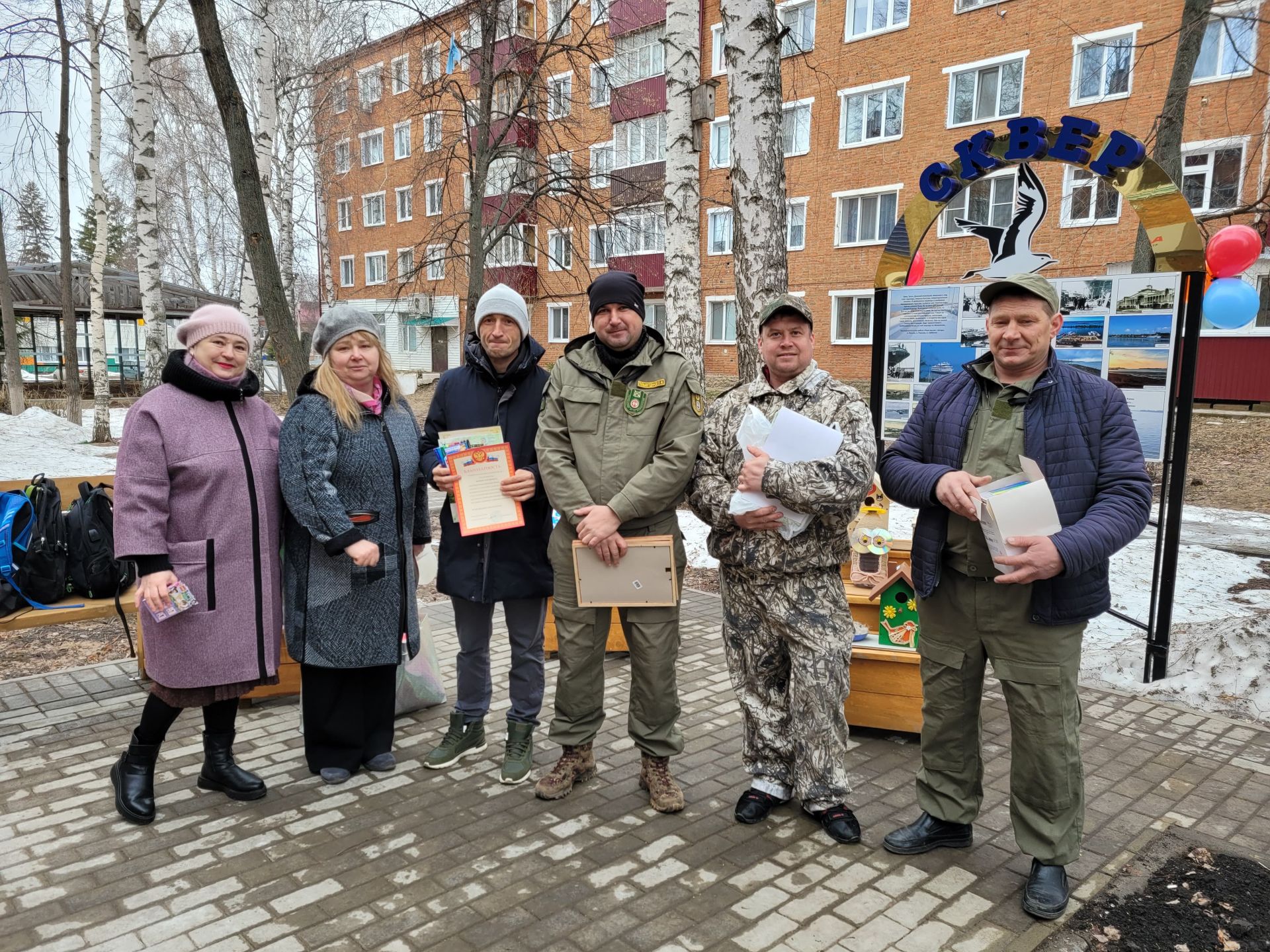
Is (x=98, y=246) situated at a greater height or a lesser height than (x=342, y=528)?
greater

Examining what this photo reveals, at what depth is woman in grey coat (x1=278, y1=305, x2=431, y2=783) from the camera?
337 centimetres

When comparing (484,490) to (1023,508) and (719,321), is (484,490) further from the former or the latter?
(719,321)

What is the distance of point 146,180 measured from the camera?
40.9 feet

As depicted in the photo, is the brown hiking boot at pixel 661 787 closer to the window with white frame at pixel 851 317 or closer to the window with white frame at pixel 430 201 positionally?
the window with white frame at pixel 851 317

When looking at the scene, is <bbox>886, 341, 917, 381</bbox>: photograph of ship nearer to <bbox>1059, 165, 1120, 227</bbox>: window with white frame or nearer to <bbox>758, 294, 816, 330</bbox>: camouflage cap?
<bbox>758, 294, 816, 330</bbox>: camouflage cap

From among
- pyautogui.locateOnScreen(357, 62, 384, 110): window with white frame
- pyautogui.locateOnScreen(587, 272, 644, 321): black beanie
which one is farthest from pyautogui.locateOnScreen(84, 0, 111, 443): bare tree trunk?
pyautogui.locateOnScreen(587, 272, 644, 321): black beanie

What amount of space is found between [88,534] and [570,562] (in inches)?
104

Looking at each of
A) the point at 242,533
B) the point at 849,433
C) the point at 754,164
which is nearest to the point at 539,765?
the point at 242,533

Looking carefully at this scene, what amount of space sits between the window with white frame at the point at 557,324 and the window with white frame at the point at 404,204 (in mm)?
8214

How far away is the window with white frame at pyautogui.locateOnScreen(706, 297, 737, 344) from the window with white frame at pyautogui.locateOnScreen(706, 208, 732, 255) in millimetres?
1498

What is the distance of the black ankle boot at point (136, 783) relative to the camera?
3.29 meters

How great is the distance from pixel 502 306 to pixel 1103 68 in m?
20.9

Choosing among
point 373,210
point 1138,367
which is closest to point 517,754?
point 1138,367

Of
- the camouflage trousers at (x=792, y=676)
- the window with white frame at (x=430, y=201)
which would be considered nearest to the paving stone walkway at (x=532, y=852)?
the camouflage trousers at (x=792, y=676)
